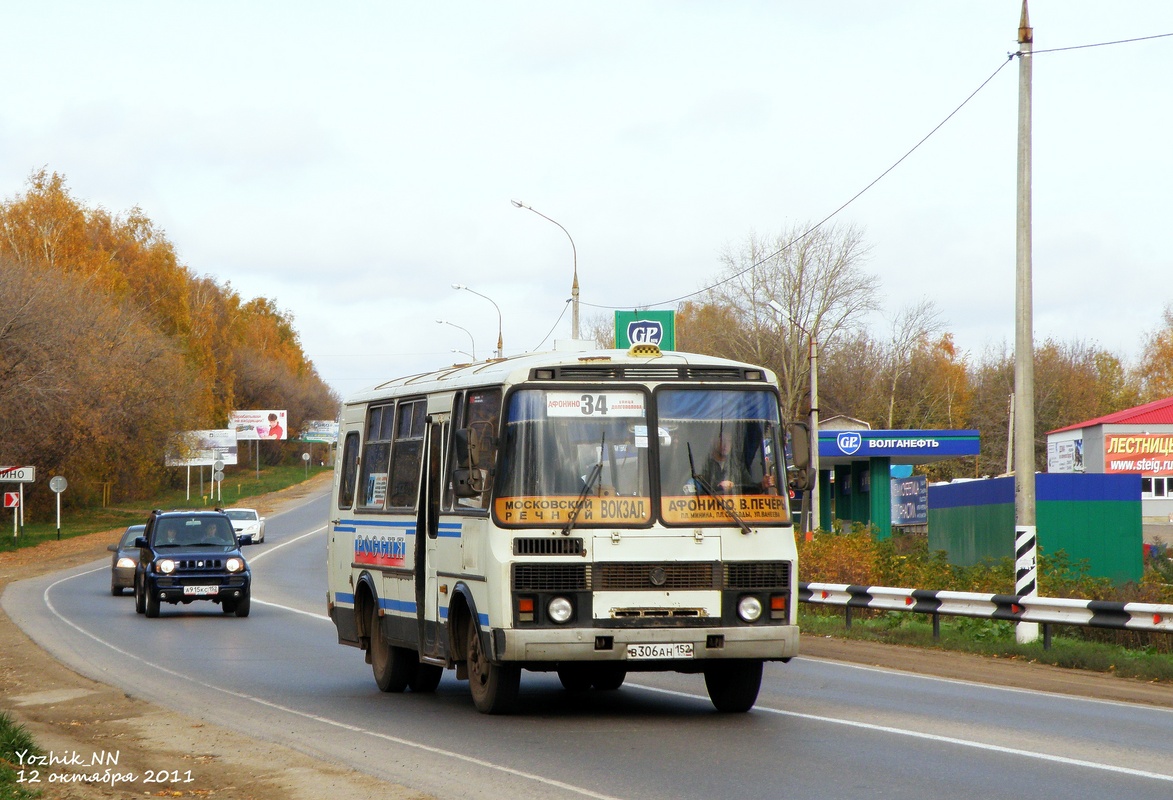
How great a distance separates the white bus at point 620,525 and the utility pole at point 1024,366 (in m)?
7.97

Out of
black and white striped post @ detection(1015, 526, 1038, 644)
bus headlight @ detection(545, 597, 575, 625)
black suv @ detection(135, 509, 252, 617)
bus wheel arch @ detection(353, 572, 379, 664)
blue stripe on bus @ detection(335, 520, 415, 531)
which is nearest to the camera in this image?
bus headlight @ detection(545, 597, 575, 625)

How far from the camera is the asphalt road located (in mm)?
8617

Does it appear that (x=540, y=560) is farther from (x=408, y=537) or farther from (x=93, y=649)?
(x=93, y=649)

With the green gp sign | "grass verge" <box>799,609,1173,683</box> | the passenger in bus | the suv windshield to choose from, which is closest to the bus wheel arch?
the passenger in bus

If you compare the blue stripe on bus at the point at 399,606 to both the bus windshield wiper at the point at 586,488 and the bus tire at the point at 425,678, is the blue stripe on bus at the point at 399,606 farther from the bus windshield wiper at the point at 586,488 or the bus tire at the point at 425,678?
the bus windshield wiper at the point at 586,488

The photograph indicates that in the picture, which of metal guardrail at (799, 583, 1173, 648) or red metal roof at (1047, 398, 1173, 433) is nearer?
metal guardrail at (799, 583, 1173, 648)

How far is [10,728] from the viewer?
10.2m

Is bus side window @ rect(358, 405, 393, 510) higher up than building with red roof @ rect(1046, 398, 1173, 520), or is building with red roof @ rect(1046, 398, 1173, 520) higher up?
building with red roof @ rect(1046, 398, 1173, 520)

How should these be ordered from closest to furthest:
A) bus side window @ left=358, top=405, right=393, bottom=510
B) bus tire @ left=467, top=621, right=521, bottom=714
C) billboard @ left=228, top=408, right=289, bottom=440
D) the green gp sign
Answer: bus tire @ left=467, top=621, right=521, bottom=714, bus side window @ left=358, top=405, right=393, bottom=510, the green gp sign, billboard @ left=228, top=408, right=289, bottom=440

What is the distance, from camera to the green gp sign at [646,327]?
31.0 meters

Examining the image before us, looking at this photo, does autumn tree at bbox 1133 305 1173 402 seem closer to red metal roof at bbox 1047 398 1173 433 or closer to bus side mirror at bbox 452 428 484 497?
red metal roof at bbox 1047 398 1173 433

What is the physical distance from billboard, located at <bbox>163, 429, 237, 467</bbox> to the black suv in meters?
49.3

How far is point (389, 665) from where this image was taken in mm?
14117

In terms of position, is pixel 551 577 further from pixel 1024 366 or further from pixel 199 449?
pixel 199 449
